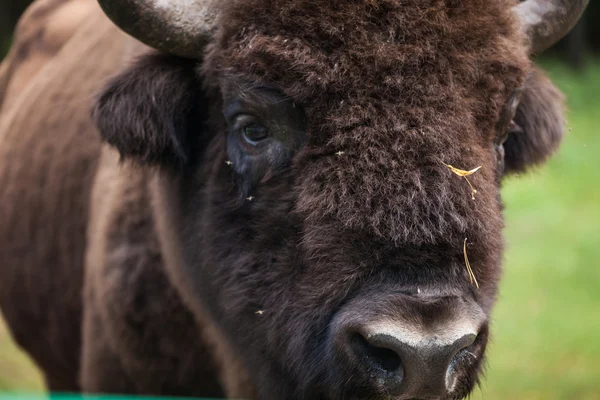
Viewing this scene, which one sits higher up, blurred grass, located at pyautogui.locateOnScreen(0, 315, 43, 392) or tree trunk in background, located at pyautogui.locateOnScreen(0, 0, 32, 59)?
blurred grass, located at pyautogui.locateOnScreen(0, 315, 43, 392)

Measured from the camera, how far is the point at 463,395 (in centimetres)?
283

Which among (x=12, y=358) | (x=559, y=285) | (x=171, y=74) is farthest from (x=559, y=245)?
(x=171, y=74)

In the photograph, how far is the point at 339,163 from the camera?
9.20 feet

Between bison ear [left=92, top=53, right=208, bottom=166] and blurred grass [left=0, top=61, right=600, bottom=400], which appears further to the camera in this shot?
blurred grass [left=0, top=61, right=600, bottom=400]

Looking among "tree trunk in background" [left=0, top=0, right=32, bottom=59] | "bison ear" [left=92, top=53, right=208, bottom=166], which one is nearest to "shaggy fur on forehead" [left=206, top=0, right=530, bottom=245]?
"bison ear" [left=92, top=53, right=208, bottom=166]

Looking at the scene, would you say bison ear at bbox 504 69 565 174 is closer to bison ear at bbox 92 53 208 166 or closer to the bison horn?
the bison horn

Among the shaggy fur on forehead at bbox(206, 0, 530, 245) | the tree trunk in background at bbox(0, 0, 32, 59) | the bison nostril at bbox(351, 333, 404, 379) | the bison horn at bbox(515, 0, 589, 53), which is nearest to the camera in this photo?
the bison nostril at bbox(351, 333, 404, 379)

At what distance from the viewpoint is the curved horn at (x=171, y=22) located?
10.6 feet

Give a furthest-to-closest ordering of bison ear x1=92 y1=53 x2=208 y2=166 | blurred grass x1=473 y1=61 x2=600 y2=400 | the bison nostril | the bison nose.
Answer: blurred grass x1=473 y1=61 x2=600 y2=400 < bison ear x1=92 y1=53 x2=208 y2=166 < the bison nostril < the bison nose

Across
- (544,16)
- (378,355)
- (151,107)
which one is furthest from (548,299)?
(378,355)

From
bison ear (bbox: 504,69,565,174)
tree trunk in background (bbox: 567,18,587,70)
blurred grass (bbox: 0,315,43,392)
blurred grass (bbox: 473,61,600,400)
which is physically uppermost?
bison ear (bbox: 504,69,565,174)

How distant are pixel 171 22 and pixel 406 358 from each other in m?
1.60

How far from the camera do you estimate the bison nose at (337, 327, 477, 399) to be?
2.49 metres

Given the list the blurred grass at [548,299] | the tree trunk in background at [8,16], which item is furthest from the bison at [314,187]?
the tree trunk in background at [8,16]
